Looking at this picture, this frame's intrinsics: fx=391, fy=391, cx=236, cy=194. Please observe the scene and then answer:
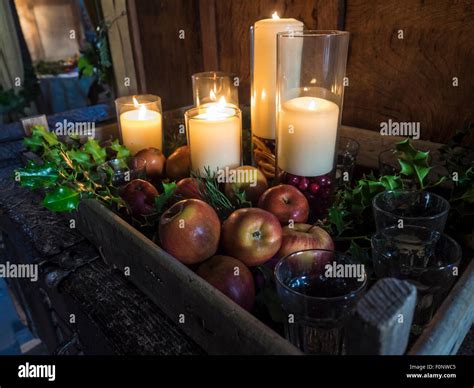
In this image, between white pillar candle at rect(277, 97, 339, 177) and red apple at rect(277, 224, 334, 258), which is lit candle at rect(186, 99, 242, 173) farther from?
red apple at rect(277, 224, 334, 258)

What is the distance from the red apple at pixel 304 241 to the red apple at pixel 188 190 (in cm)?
20

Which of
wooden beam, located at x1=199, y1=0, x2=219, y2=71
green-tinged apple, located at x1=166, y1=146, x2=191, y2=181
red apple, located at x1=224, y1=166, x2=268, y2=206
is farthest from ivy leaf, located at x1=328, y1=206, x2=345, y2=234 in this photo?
wooden beam, located at x1=199, y1=0, x2=219, y2=71

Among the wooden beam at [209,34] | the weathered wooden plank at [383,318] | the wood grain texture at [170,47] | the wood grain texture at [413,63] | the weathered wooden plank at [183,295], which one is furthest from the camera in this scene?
the wood grain texture at [170,47]

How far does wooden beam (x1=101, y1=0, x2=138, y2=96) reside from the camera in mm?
1617

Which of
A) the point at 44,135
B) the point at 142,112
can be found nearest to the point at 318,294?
the point at 142,112

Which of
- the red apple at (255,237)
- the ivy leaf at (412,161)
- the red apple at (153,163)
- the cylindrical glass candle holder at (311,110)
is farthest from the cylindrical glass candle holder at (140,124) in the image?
the ivy leaf at (412,161)

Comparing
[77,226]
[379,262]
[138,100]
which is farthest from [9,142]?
[379,262]

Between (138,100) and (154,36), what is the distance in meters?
0.60

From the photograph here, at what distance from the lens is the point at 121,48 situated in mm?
1694

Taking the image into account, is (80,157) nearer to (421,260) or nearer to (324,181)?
(324,181)

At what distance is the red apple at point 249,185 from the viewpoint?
0.74 meters

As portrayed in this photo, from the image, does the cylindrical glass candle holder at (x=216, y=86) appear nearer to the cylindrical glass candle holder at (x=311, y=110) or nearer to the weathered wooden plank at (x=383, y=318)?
the cylindrical glass candle holder at (x=311, y=110)

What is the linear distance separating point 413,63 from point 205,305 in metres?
0.70

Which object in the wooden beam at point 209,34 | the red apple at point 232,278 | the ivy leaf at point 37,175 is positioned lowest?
the red apple at point 232,278
